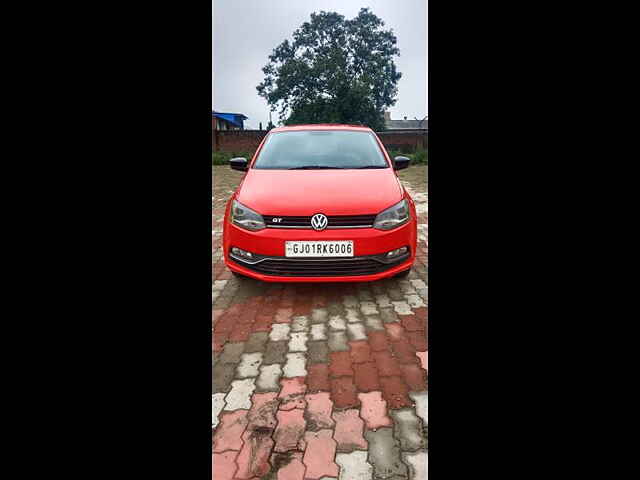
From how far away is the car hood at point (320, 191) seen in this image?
9.46 ft

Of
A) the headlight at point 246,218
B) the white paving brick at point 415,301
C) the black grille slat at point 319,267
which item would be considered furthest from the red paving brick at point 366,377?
the headlight at point 246,218

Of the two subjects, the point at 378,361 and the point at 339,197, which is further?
the point at 339,197

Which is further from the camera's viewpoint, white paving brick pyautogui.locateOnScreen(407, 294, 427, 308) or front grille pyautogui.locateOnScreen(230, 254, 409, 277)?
white paving brick pyautogui.locateOnScreen(407, 294, 427, 308)

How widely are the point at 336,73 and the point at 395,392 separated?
34.3 meters

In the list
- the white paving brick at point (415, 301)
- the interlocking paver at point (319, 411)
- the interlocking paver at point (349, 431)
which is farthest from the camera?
the white paving brick at point (415, 301)

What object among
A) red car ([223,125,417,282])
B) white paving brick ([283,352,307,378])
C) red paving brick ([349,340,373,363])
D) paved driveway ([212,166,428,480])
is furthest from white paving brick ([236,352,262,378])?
red car ([223,125,417,282])

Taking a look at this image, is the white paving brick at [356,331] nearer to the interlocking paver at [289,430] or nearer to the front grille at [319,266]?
the front grille at [319,266]

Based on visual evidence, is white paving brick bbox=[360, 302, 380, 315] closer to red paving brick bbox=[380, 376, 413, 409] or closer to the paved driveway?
the paved driveway

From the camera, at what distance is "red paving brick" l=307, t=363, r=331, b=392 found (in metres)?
2.00

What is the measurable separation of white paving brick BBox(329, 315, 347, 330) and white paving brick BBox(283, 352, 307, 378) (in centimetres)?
40
